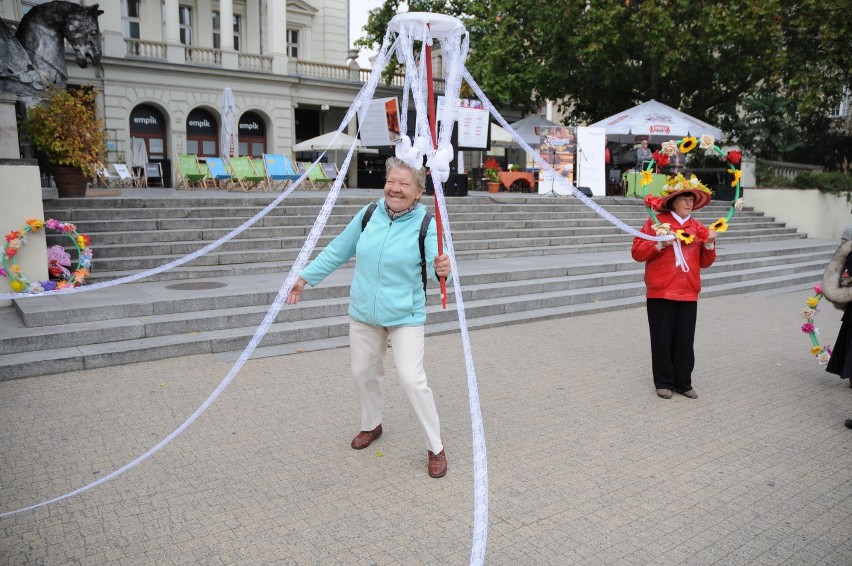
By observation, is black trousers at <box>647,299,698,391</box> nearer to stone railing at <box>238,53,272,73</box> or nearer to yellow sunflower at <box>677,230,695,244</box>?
yellow sunflower at <box>677,230,695,244</box>

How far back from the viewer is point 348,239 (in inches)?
172

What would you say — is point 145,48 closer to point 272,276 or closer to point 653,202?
point 272,276

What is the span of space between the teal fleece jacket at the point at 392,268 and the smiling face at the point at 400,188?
0.08m

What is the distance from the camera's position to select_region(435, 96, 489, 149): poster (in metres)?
17.5

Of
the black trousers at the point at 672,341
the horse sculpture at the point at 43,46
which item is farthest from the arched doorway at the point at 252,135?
the black trousers at the point at 672,341

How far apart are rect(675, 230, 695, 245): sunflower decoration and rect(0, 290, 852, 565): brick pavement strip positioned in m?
1.41

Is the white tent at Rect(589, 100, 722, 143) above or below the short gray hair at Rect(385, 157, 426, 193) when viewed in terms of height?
above

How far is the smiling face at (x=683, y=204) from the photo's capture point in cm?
575

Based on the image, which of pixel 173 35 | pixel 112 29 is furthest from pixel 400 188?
pixel 173 35

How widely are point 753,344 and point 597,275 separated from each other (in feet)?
10.7

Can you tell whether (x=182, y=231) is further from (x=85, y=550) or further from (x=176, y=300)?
(x=85, y=550)

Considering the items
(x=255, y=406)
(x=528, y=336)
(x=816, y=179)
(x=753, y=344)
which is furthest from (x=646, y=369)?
(x=816, y=179)

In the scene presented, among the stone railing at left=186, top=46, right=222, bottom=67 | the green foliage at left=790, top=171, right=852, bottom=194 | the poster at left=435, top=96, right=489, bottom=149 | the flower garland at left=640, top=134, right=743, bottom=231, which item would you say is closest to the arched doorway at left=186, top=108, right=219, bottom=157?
the stone railing at left=186, top=46, right=222, bottom=67

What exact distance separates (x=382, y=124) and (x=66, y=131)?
9348 mm
